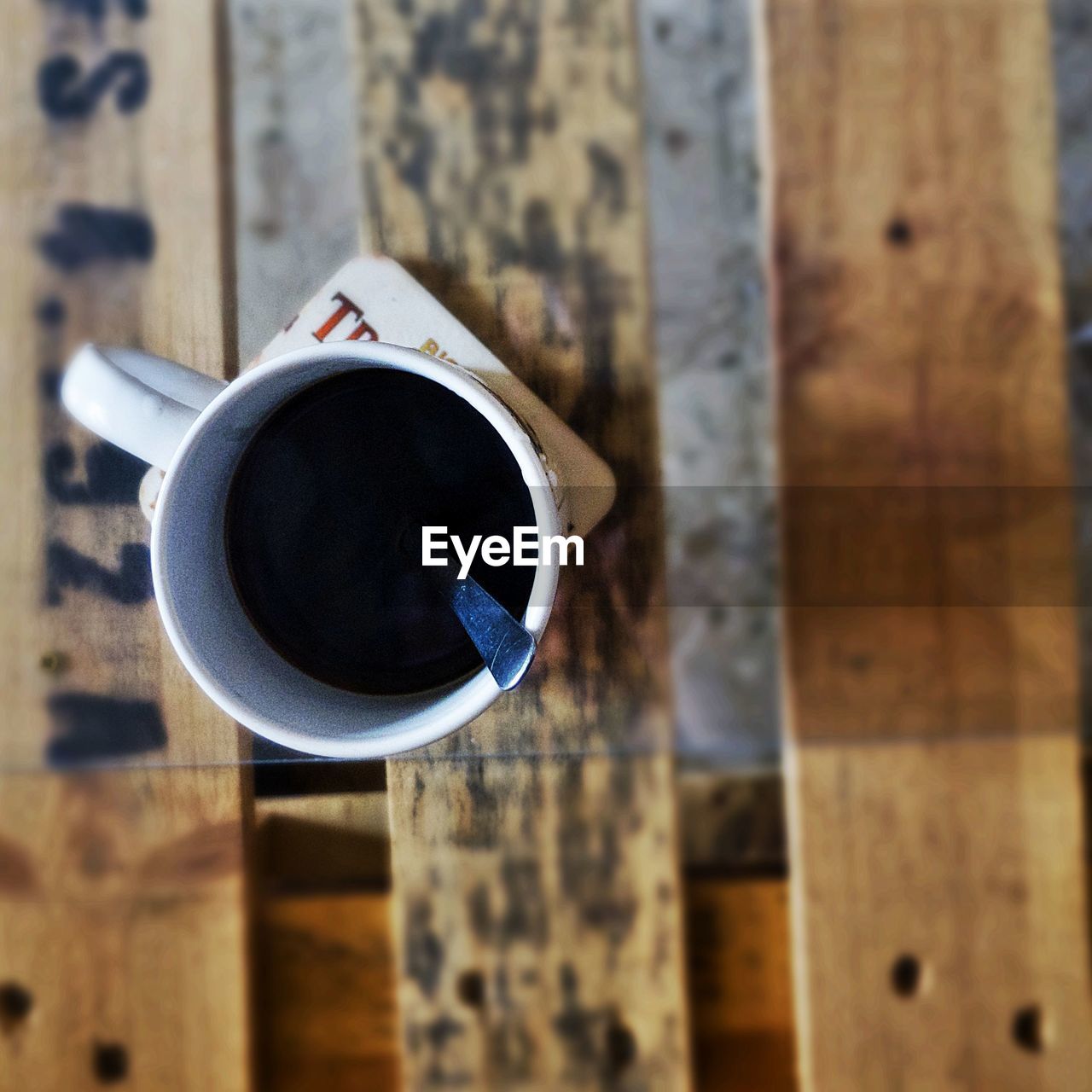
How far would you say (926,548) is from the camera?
37 cm

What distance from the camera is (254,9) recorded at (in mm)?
378

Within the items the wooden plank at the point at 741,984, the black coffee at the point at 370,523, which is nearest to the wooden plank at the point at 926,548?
the wooden plank at the point at 741,984

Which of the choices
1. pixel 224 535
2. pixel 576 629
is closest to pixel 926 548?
pixel 576 629

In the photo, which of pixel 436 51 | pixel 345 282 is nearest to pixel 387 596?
pixel 345 282

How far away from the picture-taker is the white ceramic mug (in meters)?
0.23

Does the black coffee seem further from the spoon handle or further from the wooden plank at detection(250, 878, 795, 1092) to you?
→ the wooden plank at detection(250, 878, 795, 1092)

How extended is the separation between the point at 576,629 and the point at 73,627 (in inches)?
7.2

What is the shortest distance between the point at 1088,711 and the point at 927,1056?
0.25 metres

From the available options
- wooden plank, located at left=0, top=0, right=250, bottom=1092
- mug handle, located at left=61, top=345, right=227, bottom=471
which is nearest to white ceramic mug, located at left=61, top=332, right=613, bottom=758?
mug handle, located at left=61, top=345, right=227, bottom=471

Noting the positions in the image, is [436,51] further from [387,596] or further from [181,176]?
[387,596]

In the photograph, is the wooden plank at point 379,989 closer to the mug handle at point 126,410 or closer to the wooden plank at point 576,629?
the wooden plank at point 576,629

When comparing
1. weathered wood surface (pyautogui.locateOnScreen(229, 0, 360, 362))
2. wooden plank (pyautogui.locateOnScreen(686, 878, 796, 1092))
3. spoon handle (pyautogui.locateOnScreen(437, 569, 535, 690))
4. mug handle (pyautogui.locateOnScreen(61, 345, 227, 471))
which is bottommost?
wooden plank (pyautogui.locateOnScreen(686, 878, 796, 1092))

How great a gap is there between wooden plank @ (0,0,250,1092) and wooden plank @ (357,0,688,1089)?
72 millimetres

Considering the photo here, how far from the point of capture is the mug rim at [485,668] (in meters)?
0.23
